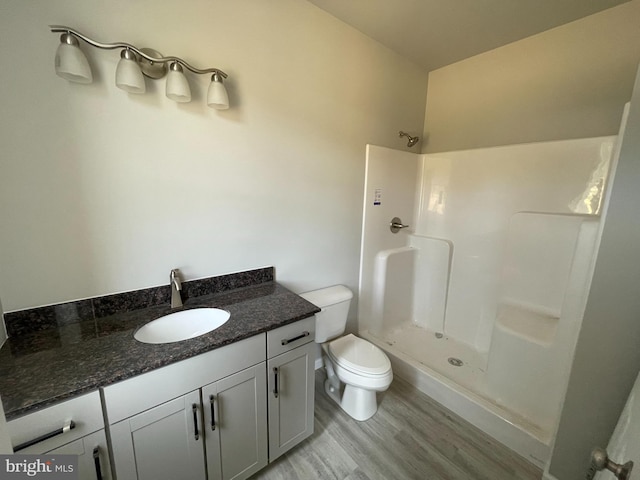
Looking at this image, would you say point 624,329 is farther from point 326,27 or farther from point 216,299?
point 326,27

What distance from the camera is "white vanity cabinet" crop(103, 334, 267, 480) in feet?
2.80

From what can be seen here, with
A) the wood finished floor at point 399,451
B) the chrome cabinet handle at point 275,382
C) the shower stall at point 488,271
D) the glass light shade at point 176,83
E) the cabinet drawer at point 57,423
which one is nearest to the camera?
the cabinet drawer at point 57,423

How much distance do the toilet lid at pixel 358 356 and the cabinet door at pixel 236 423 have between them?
591mm

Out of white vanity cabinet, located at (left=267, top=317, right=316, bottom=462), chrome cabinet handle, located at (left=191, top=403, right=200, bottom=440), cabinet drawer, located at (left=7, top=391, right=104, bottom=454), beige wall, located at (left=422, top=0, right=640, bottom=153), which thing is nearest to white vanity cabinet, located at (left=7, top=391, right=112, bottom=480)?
cabinet drawer, located at (left=7, top=391, right=104, bottom=454)

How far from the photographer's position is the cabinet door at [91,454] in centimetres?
77

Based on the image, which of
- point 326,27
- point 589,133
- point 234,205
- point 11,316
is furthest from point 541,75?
point 11,316

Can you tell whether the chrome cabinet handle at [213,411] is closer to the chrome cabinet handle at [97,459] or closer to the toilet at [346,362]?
the chrome cabinet handle at [97,459]

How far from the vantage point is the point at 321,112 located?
1.71 m

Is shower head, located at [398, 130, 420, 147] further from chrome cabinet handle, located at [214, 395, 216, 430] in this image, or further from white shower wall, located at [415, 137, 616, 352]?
chrome cabinet handle, located at [214, 395, 216, 430]

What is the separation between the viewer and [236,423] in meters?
1.10

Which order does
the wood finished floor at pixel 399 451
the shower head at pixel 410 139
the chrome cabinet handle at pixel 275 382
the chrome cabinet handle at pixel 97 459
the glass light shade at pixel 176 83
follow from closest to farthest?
the chrome cabinet handle at pixel 97 459
the glass light shade at pixel 176 83
the chrome cabinet handle at pixel 275 382
the wood finished floor at pixel 399 451
the shower head at pixel 410 139

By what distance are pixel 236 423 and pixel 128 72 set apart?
1.54 metres

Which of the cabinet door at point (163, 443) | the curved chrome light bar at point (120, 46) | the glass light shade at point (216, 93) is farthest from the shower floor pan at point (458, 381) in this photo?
the curved chrome light bar at point (120, 46)

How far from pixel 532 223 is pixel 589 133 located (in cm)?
64
